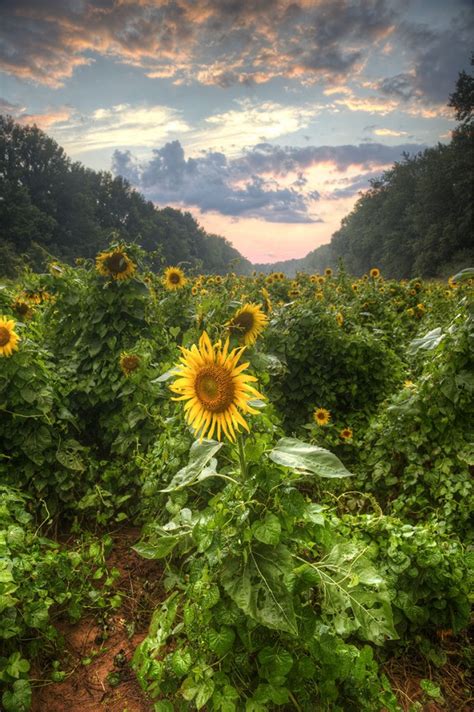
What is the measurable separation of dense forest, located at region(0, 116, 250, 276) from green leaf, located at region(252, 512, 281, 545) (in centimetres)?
2516

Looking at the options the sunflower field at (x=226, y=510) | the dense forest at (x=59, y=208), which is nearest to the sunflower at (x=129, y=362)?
the sunflower field at (x=226, y=510)

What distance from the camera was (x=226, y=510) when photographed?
1.42 meters

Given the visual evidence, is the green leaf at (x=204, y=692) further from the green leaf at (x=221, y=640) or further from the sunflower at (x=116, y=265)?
the sunflower at (x=116, y=265)

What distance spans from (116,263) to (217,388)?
2.65m

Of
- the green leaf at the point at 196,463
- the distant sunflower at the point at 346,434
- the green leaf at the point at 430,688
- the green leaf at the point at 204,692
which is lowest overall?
the green leaf at the point at 430,688

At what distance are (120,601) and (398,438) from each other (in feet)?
7.04

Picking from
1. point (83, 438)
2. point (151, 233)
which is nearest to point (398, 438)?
point (83, 438)

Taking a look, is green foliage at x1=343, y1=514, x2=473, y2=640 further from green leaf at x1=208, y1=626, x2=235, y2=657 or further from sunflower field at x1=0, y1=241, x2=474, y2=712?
green leaf at x1=208, y1=626, x2=235, y2=657

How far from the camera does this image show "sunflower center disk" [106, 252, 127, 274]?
367cm

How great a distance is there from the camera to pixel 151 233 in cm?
5425

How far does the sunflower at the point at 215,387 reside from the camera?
4.65 ft

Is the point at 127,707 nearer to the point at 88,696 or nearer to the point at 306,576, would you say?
the point at 88,696

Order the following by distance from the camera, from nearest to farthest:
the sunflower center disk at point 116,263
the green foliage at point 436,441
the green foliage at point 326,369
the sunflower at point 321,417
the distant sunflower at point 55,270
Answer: the green foliage at point 436,441 < the sunflower center disk at point 116,263 < the distant sunflower at point 55,270 < the sunflower at point 321,417 < the green foliage at point 326,369

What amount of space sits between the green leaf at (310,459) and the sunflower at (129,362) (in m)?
2.01
